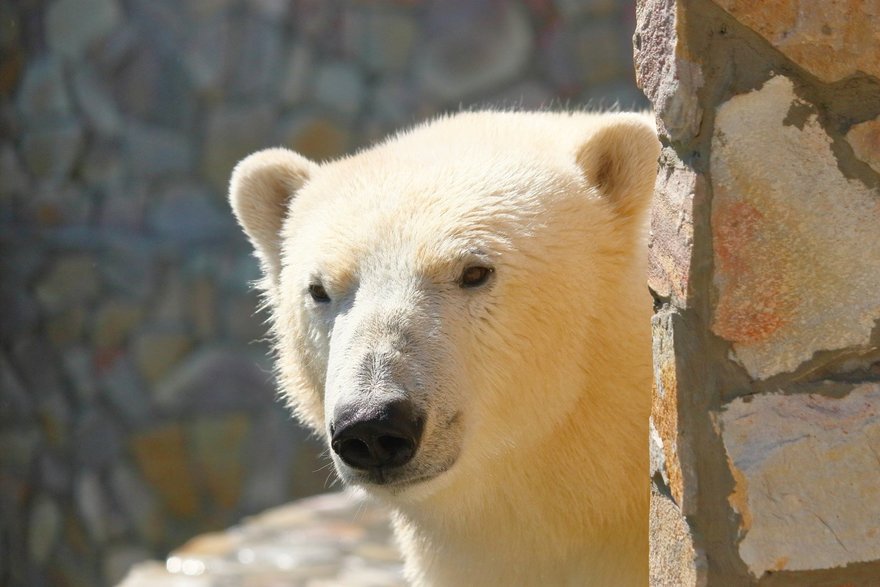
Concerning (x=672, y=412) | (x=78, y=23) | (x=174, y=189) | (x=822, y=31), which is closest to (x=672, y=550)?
(x=672, y=412)

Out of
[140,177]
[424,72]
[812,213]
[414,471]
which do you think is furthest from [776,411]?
[140,177]

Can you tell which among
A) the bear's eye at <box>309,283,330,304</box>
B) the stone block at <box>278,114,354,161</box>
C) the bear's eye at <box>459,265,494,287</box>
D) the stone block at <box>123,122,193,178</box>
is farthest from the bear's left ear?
the stone block at <box>123,122,193,178</box>

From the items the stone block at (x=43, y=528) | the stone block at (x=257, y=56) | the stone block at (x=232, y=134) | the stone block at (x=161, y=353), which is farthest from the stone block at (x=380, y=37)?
the stone block at (x=43, y=528)

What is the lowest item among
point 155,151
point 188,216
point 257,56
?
point 188,216

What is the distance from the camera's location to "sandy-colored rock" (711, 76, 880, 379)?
4.95 feet

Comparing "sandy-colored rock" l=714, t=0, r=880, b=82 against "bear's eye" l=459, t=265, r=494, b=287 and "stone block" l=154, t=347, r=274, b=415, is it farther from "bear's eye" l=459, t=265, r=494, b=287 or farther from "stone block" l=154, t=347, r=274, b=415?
"stone block" l=154, t=347, r=274, b=415

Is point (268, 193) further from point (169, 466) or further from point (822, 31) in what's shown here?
point (169, 466)

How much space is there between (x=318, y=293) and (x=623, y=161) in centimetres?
72

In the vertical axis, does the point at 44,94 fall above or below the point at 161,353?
above

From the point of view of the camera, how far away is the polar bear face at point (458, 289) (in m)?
2.13

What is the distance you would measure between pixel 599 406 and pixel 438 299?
45 cm

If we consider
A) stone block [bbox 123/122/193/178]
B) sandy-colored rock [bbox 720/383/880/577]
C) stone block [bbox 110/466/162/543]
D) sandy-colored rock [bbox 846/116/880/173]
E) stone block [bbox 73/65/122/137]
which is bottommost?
stone block [bbox 110/466/162/543]

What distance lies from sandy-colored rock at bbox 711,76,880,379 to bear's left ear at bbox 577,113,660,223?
2.87ft

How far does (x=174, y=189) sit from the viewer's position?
779cm
